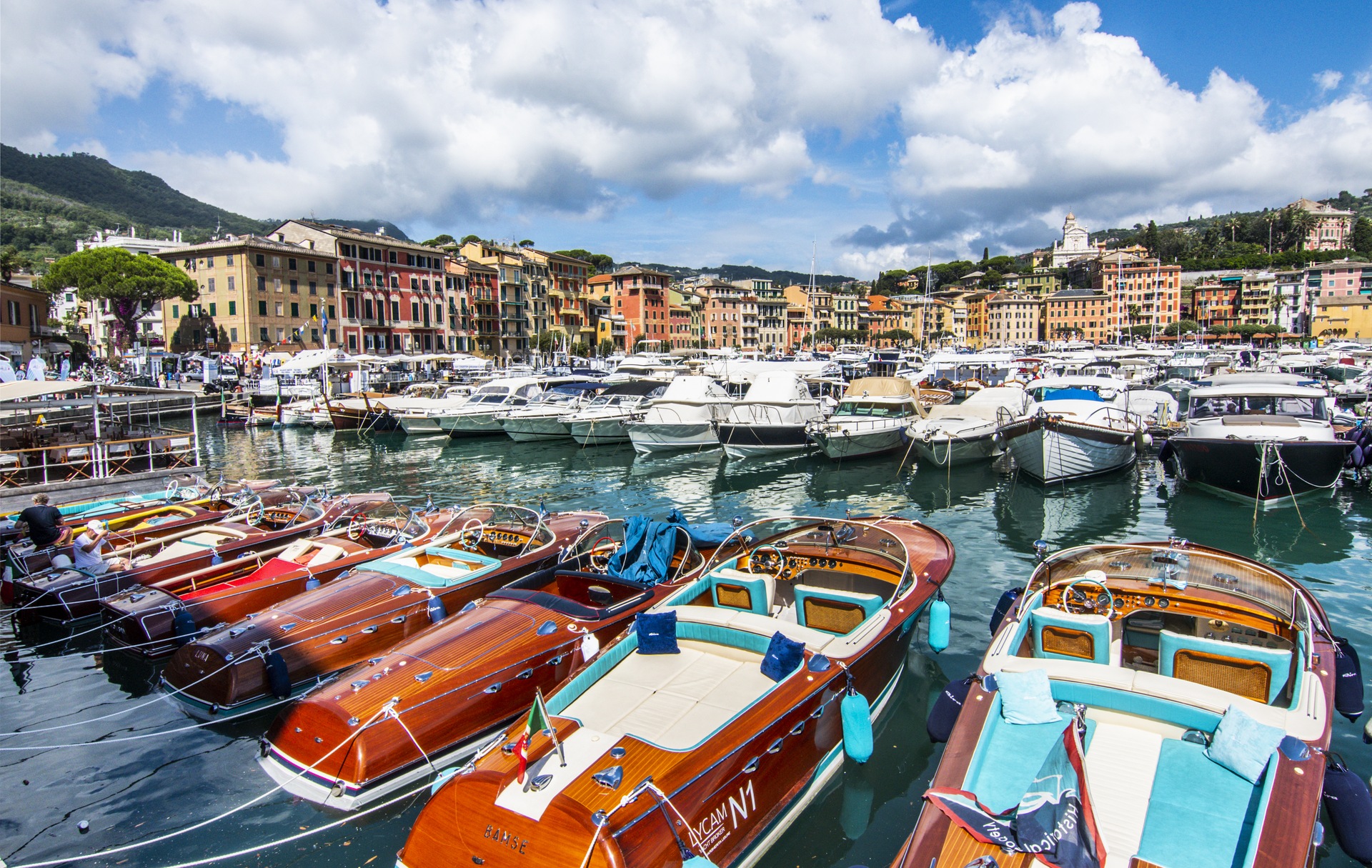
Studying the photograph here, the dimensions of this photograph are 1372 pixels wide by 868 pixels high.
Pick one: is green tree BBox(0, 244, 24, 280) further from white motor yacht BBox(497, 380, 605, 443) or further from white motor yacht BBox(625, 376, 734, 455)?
white motor yacht BBox(625, 376, 734, 455)

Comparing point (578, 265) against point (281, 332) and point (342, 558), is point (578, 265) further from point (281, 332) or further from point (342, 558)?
point (342, 558)

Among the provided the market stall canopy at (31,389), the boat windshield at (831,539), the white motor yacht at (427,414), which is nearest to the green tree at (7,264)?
the white motor yacht at (427,414)

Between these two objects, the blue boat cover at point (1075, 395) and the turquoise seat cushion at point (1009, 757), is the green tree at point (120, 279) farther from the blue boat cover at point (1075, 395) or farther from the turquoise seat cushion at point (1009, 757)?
the turquoise seat cushion at point (1009, 757)

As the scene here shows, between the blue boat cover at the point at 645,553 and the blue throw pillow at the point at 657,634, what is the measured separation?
2.64 meters

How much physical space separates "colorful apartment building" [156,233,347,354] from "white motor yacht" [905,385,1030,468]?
5279cm

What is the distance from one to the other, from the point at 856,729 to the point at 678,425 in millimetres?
22714

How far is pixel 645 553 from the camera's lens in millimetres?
10281

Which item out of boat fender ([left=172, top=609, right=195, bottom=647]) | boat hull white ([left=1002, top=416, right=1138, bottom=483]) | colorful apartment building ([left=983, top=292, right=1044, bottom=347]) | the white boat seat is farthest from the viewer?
colorful apartment building ([left=983, top=292, right=1044, bottom=347])

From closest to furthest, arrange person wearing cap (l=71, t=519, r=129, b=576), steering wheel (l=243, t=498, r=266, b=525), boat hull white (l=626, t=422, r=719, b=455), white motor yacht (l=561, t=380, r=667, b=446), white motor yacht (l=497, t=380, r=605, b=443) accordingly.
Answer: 1. person wearing cap (l=71, t=519, r=129, b=576)
2. steering wheel (l=243, t=498, r=266, b=525)
3. boat hull white (l=626, t=422, r=719, b=455)
4. white motor yacht (l=561, t=380, r=667, b=446)
5. white motor yacht (l=497, t=380, r=605, b=443)

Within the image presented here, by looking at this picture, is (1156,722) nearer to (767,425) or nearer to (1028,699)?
(1028,699)

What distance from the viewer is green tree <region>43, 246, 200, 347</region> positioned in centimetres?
5550

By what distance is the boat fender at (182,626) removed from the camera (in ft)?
31.8

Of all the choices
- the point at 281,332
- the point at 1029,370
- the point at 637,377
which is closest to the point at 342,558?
the point at 637,377

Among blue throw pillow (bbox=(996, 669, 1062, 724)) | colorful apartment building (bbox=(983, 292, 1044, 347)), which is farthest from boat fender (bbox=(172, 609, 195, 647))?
colorful apartment building (bbox=(983, 292, 1044, 347))
